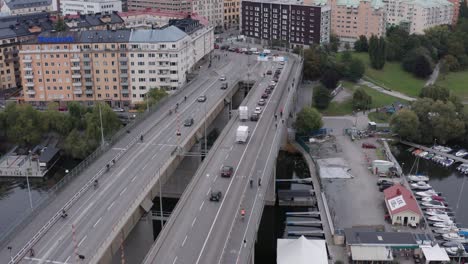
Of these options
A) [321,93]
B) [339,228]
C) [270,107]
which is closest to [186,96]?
[270,107]

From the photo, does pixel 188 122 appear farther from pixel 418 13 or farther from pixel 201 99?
pixel 418 13

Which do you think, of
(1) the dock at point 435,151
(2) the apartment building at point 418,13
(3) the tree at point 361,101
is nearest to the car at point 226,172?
(1) the dock at point 435,151

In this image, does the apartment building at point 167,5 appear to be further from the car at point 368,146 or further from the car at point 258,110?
the car at point 368,146

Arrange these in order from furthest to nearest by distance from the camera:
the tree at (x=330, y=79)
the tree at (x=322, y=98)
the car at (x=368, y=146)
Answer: the tree at (x=330, y=79)
the tree at (x=322, y=98)
the car at (x=368, y=146)

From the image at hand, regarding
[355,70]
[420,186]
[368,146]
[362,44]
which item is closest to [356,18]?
[362,44]

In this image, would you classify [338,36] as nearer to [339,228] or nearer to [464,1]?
[464,1]
